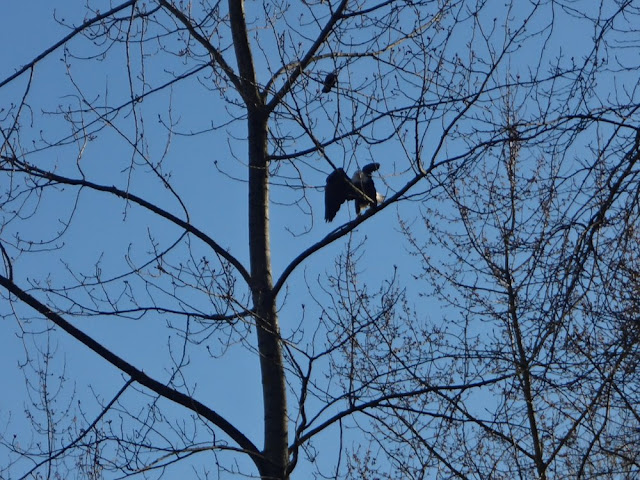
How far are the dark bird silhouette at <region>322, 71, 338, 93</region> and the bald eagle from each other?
0.39m

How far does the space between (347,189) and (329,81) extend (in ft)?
4.90

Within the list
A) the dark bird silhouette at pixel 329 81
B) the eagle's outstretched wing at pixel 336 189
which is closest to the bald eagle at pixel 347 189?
the eagle's outstretched wing at pixel 336 189

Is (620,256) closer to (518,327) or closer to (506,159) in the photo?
(518,327)

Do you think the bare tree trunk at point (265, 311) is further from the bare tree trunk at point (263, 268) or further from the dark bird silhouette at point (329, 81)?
the dark bird silhouette at point (329, 81)

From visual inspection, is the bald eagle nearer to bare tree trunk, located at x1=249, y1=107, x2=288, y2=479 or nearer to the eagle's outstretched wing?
the eagle's outstretched wing

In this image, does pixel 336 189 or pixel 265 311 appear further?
pixel 336 189

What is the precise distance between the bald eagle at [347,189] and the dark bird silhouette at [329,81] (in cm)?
39

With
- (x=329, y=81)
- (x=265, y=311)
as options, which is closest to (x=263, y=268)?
(x=265, y=311)

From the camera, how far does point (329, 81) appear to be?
5.14m

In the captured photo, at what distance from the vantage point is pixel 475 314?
7.08m

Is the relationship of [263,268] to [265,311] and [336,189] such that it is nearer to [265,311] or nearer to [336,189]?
[265,311]

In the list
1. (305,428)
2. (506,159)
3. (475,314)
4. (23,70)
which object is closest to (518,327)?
(475,314)

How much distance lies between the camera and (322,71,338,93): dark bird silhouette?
198 inches

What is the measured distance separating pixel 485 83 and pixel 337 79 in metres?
0.70
